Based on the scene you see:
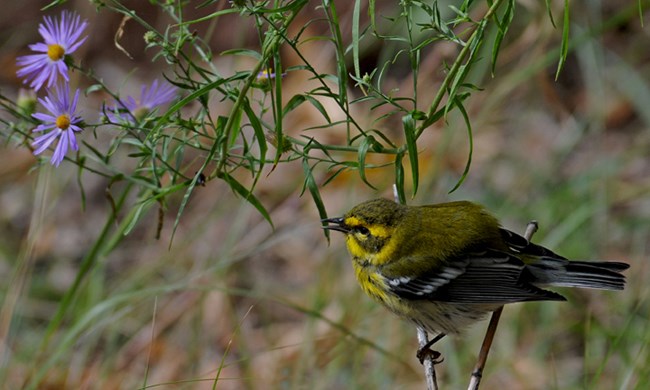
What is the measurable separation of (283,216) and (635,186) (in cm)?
218

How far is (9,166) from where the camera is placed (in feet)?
21.4

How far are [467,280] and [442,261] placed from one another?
100 millimetres

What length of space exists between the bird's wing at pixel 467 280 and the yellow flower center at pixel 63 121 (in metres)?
1.21

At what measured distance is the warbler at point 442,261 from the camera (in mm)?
2797

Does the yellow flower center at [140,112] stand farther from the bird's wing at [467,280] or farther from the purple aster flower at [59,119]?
the bird's wing at [467,280]

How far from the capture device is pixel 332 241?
16.7ft

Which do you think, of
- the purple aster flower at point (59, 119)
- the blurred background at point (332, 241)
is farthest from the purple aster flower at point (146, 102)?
the blurred background at point (332, 241)

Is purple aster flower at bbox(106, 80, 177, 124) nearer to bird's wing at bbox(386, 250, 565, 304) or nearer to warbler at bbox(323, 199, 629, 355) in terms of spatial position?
warbler at bbox(323, 199, 629, 355)

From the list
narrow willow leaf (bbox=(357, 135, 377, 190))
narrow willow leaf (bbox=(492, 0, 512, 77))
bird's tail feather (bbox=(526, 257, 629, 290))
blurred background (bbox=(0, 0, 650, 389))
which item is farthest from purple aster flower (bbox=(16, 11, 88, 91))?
bird's tail feather (bbox=(526, 257, 629, 290))

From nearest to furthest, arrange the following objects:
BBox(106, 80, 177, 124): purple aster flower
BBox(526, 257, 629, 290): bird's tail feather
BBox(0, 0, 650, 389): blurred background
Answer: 1. BBox(106, 80, 177, 124): purple aster flower
2. BBox(526, 257, 629, 290): bird's tail feather
3. BBox(0, 0, 650, 389): blurred background

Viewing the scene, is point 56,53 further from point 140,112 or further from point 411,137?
point 411,137

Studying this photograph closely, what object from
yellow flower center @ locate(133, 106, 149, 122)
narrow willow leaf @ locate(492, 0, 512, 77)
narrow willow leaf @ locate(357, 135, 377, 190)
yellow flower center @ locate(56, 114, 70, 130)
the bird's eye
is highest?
narrow willow leaf @ locate(492, 0, 512, 77)

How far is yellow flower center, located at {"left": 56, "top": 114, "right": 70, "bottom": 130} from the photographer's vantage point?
6.71 ft

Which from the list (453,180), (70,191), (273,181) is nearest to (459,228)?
(453,180)
